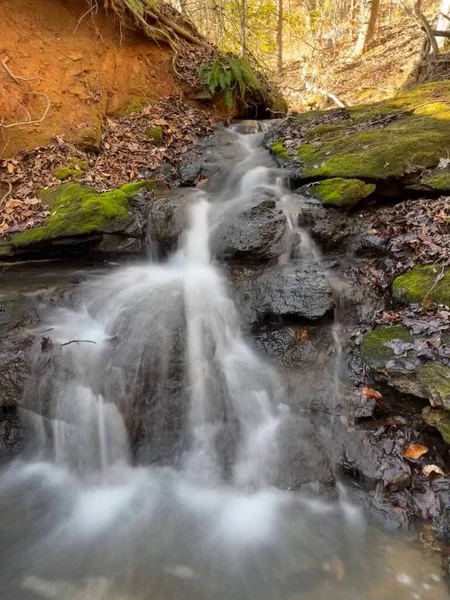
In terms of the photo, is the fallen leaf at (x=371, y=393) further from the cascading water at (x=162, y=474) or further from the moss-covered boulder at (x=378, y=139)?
the moss-covered boulder at (x=378, y=139)

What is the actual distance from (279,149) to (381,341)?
16.3 feet

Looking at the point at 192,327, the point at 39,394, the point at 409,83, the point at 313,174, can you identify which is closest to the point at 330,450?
the point at 192,327

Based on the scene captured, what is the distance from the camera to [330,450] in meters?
3.73

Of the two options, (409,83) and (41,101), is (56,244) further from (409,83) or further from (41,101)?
(409,83)

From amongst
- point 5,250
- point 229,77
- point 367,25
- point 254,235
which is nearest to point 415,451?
point 254,235

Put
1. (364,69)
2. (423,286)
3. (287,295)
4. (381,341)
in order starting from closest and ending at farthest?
1. (381,341)
2. (423,286)
3. (287,295)
4. (364,69)

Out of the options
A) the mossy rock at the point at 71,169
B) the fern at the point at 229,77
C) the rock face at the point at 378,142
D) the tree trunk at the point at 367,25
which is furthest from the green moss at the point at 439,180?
the tree trunk at the point at 367,25

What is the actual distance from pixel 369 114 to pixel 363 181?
286 cm

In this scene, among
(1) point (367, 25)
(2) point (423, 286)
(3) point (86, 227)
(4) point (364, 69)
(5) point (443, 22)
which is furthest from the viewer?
(1) point (367, 25)

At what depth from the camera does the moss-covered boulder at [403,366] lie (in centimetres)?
342

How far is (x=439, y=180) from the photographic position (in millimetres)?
5258

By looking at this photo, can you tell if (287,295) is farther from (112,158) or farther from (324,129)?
(112,158)

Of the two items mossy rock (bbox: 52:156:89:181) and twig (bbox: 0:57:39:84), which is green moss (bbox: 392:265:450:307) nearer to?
mossy rock (bbox: 52:156:89:181)

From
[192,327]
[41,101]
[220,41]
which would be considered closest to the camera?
[192,327]
